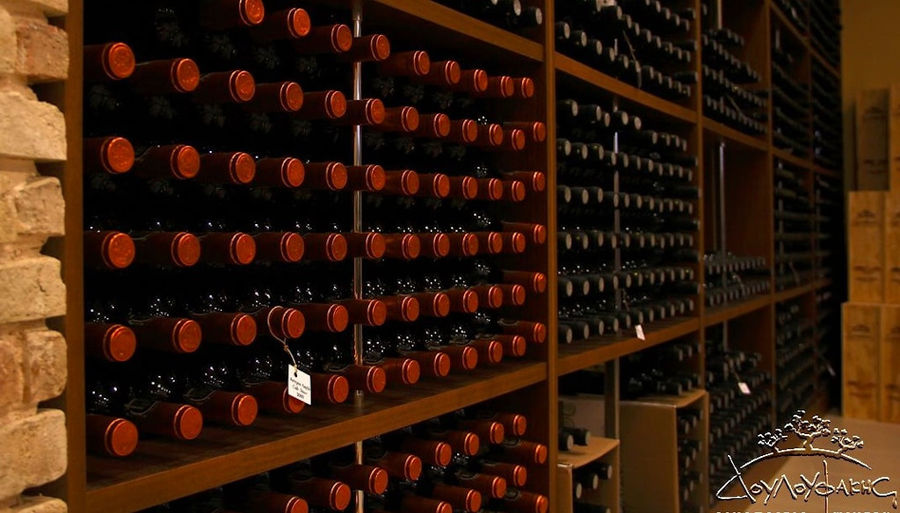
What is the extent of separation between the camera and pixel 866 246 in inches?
192

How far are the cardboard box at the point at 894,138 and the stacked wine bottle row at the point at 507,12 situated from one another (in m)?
3.77

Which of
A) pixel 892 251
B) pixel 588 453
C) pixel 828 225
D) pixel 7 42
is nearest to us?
pixel 7 42

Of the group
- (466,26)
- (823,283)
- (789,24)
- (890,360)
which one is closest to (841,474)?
(890,360)

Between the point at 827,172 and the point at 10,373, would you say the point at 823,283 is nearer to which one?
the point at 827,172

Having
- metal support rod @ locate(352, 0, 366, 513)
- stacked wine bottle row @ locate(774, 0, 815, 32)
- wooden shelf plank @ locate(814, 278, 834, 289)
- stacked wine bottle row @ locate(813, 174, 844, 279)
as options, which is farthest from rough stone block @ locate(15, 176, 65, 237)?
stacked wine bottle row @ locate(813, 174, 844, 279)

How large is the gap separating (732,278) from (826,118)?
86.5 inches

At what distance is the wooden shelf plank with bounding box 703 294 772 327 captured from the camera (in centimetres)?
310

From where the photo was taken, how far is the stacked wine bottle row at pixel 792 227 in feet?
13.9

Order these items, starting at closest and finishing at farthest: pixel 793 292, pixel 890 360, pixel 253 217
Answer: pixel 253 217, pixel 793 292, pixel 890 360

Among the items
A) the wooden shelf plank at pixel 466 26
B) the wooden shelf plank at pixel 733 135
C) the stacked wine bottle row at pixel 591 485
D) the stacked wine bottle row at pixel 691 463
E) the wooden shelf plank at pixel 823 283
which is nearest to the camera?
the wooden shelf plank at pixel 466 26

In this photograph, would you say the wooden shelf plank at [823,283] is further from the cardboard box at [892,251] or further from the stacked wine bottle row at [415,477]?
the stacked wine bottle row at [415,477]

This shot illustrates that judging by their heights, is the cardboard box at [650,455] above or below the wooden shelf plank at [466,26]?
below

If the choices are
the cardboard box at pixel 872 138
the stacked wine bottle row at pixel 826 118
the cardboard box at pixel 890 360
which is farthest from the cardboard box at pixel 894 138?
the cardboard box at pixel 890 360

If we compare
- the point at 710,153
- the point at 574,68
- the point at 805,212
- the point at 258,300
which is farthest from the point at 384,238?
the point at 805,212
